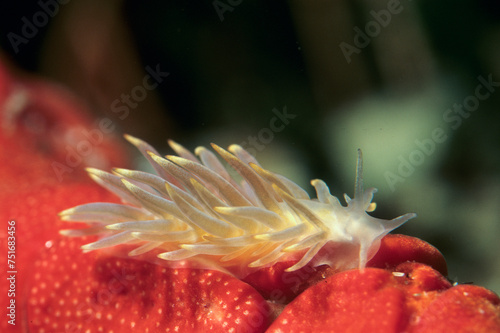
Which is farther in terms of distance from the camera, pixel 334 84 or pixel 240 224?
pixel 334 84

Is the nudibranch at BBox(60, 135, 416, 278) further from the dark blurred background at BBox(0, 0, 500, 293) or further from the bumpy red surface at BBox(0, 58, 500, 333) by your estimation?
the dark blurred background at BBox(0, 0, 500, 293)

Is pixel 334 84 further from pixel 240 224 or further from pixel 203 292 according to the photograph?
pixel 203 292

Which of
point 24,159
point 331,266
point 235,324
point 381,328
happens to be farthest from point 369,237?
point 24,159

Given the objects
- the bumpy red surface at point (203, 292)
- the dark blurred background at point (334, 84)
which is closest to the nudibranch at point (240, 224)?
the bumpy red surface at point (203, 292)

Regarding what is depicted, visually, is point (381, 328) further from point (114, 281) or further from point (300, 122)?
point (300, 122)

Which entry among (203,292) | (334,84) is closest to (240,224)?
(203,292)

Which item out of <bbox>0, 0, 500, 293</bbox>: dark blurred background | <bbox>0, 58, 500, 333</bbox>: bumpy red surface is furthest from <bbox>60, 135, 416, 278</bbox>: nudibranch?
<bbox>0, 0, 500, 293</bbox>: dark blurred background
